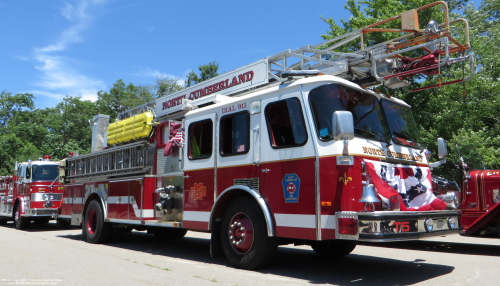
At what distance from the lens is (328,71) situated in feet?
22.1

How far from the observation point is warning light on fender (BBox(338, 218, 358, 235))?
15.9 ft

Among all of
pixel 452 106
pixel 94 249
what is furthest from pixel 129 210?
pixel 452 106

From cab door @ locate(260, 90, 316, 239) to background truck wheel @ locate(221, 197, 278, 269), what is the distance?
28cm

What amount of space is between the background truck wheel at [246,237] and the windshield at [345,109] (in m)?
1.56

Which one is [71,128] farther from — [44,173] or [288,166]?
[288,166]

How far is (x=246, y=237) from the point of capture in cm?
609

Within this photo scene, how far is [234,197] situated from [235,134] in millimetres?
1019

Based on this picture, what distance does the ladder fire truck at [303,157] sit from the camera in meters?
5.11

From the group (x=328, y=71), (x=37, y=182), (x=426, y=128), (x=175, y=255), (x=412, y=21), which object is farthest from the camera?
(x=426, y=128)

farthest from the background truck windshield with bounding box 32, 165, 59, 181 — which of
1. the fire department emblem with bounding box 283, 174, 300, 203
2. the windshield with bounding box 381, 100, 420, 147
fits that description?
the windshield with bounding box 381, 100, 420, 147

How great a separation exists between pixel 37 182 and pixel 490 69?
1851cm

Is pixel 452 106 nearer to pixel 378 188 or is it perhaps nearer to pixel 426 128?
pixel 426 128

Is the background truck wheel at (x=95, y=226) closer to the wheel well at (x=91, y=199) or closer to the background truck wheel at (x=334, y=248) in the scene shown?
the wheel well at (x=91, y=199)

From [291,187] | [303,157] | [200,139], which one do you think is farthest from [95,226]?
[303,157]
